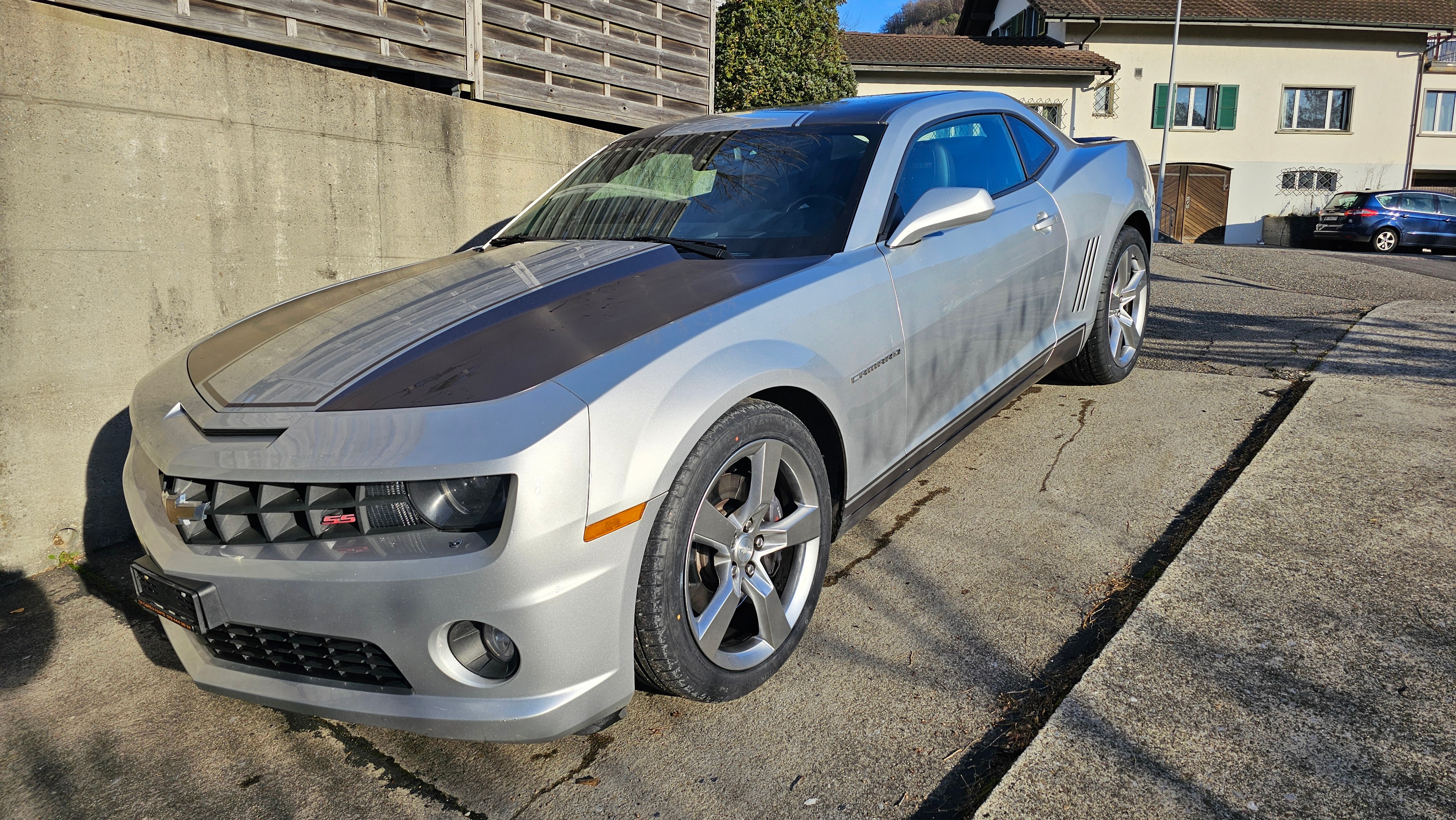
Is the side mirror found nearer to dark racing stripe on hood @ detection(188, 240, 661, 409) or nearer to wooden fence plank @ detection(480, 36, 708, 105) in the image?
dark racing stripe on hood @ detection(188, 240, 661, 409)

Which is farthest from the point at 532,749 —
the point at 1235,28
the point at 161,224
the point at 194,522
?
the point at 1235,28

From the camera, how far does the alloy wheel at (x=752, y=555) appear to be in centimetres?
228

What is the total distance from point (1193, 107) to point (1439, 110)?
9.07m

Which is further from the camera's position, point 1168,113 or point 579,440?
point 1168,113

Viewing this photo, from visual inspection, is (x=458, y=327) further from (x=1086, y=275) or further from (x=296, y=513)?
(x=1086, y=275)

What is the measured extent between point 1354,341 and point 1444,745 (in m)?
4.26

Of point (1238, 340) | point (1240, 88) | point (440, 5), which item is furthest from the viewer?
point (1240, 88)

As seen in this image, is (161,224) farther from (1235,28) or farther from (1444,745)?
(1235,28)

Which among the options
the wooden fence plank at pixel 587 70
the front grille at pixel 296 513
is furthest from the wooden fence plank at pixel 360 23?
the front grille at pixel 296 513

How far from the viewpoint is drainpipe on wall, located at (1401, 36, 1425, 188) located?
27.4 m

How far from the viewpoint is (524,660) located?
1.92 metres

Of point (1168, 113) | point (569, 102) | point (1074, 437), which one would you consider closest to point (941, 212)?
point (1074, 437)

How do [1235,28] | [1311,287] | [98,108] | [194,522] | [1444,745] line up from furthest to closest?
[1235,28], [1311,287], [98,108], [194,522], [1444,745]

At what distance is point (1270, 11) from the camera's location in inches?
1067
